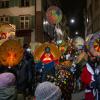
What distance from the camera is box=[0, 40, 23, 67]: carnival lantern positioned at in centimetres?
1342

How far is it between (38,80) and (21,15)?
3043 cm

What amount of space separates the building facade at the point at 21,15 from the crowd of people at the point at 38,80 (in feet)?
91.3

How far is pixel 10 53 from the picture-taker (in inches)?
539

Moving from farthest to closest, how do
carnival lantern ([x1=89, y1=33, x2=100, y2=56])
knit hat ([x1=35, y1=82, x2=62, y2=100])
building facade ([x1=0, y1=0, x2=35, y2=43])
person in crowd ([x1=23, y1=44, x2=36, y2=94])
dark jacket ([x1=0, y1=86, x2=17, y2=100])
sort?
building facade ([x1=0, y1=0, x2=35, y2=43]), person in crowd ([x1=23, y1=44, x2=36, y2=94]), carnival lantern ([x1=89, y1=33, x2=100, y2=56]), dark jacket ([x1=0, y1=86, x2=17, y2=100]), knit hat ([x1=35, y1=82, x2=62, y2=100])

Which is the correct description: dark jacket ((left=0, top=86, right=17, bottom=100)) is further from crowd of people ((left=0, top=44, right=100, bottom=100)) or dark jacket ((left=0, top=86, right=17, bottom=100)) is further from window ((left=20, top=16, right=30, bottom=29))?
window ((left=20, top=16, right=30, bottom=29))

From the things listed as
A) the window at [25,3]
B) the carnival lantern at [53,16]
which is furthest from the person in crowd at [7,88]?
the window at [25,3]

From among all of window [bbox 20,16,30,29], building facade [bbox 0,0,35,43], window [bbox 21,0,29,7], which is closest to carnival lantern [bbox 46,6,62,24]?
building facade [bbox 0,0,35,43]

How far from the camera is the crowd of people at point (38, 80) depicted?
4727mm

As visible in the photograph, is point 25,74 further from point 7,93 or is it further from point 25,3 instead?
point 25,3

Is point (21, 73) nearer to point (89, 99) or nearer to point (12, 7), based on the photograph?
point (89, 99)

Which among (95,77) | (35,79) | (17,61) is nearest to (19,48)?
(17,61)

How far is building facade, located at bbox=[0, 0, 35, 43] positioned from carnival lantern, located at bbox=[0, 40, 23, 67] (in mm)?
29293

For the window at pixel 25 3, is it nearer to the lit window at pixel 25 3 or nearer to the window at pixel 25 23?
the lit window at pixel 25 3

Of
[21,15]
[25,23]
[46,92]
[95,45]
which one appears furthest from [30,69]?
[21,15]
